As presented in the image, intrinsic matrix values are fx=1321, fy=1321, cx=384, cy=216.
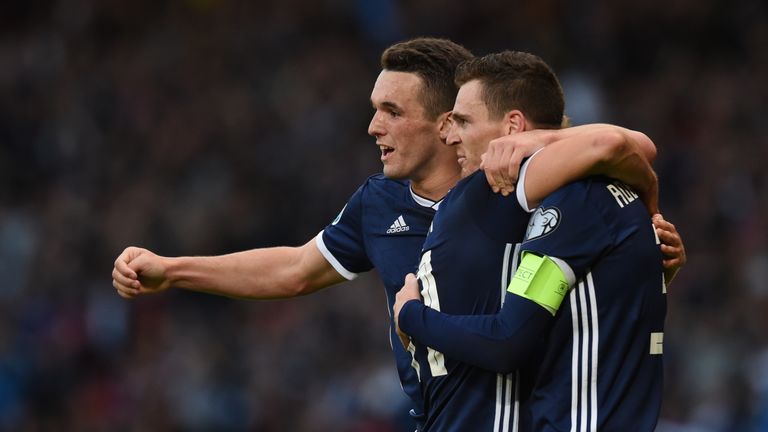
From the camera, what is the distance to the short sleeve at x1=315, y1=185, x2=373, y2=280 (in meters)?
4.79

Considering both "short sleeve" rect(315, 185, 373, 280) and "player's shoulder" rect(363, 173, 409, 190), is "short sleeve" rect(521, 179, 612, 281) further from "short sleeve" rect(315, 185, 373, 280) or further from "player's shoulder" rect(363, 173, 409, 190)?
"short sleeve" rect(315, 185, 373, 280)

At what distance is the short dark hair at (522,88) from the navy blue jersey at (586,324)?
0.32 m

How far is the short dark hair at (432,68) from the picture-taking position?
4555mm

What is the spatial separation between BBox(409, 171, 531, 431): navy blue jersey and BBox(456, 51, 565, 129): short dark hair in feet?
0.77

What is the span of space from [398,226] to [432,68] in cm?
56

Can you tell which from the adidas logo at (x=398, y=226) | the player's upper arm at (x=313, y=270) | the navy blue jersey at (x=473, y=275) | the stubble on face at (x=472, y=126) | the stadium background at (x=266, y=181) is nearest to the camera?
the navy blue jersey at (x=473, y=275)

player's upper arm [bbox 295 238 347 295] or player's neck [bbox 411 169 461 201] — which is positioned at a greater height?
player's neck [bbox 411 169 461 201]

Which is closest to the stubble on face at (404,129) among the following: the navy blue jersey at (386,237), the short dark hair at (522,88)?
the navy blue jersey at (386,237)

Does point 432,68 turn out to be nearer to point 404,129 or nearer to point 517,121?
point 404,129

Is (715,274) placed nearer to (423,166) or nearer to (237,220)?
(237,220)

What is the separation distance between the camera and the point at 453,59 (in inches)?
180

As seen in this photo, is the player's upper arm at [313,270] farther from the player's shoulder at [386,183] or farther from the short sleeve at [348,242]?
the player's shoulder at [386,183]

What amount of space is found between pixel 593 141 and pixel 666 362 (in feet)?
20.5

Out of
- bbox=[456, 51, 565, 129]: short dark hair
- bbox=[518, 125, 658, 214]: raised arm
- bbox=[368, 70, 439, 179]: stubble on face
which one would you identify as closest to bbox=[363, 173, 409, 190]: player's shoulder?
bbox=[368, 70, 439, 179]: stubble on face
